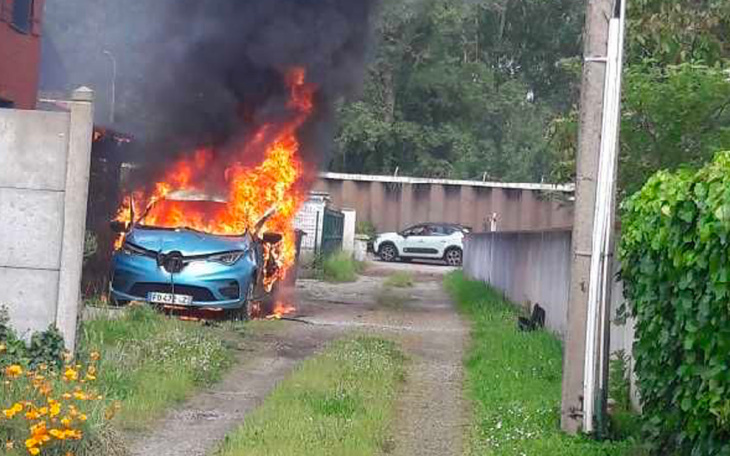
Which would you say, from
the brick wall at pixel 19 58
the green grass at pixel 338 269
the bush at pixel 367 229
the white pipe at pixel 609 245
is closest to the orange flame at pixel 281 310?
the brick wall at pixel 19 58

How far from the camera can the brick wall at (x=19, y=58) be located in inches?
681

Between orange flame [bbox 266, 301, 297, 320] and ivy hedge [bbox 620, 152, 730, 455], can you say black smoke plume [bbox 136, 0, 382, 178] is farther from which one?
ivy hedge [bbox 620, 152, 730, 455]

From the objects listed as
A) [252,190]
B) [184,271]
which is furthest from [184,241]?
[252,190]

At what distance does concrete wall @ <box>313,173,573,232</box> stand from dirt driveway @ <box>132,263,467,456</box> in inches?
727

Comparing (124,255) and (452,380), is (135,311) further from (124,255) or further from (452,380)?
(452,380)

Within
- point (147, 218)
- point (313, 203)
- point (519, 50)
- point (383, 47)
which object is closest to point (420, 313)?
point (147, 218)

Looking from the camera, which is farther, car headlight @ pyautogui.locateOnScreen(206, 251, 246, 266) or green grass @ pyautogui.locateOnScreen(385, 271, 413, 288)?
green grass @ pyautogui.locateOnScreen(385, 271, 413, 288)

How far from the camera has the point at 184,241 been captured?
13.9 m

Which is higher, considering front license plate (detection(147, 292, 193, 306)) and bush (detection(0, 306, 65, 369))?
front license plate (detection(147, 292, 193, 306))

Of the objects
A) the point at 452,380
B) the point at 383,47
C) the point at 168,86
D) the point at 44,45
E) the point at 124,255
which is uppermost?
the point at 383,47

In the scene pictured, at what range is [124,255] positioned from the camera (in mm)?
13773

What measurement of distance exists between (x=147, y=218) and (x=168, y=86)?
3591mm

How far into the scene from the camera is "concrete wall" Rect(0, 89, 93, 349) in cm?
834

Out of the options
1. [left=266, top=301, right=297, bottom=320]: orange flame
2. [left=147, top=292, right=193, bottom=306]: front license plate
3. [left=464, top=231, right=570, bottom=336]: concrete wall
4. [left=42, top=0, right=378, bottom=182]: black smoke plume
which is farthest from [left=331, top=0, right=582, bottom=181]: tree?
[left=147, top=292, right=193, bottom=306]: front license plate
